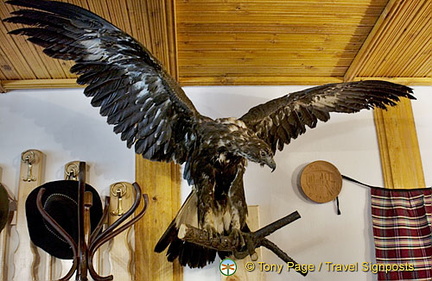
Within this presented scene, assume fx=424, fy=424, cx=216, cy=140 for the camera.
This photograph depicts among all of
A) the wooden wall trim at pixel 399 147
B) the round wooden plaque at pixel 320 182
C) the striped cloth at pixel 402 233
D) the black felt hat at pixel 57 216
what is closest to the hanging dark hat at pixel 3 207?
the black felt hat at pixel 57 216

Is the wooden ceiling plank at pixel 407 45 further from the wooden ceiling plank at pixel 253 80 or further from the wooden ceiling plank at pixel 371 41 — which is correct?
the wooden ceiling plank at pixel 253 80

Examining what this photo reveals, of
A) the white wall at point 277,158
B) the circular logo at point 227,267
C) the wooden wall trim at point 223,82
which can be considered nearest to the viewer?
the circular logo at point 227,267

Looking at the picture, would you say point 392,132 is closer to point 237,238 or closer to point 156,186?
Result: point 237,238

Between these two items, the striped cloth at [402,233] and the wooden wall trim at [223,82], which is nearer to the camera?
the striped cloth at [402,233]

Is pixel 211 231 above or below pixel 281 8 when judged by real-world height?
below

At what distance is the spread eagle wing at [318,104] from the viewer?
1.78 m

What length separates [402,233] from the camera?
1868mm

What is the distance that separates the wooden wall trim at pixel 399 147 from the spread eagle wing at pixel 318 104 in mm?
272

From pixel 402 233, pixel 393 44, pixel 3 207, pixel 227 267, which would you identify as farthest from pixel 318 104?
pixel 3 207

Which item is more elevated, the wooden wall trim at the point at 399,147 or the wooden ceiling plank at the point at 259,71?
the wooden ceiling plank at the point at 259,71

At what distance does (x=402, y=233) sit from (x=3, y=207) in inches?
66.0

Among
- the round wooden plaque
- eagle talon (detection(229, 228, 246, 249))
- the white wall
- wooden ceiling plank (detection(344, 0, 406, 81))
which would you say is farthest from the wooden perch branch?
wooden ceiling plank (detection(344, 0, 406, 81))

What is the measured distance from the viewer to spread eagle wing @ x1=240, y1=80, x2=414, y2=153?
1780mm

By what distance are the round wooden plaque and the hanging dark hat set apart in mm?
1251
